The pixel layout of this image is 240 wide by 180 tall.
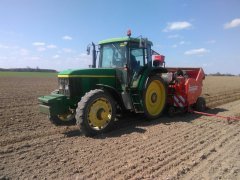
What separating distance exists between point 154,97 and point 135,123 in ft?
3.44

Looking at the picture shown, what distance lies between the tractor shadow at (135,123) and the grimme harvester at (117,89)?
0.20 meters

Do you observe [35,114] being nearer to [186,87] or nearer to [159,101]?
[159,101]

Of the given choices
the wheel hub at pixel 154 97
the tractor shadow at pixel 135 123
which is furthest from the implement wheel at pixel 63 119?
the wheel hub at pixel 154 97

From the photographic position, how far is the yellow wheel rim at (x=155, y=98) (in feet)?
28.0

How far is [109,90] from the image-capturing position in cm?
766

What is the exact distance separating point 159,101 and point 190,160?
3956 millimetres

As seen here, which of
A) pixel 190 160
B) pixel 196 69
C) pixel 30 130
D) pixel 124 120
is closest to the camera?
pixel 190 160

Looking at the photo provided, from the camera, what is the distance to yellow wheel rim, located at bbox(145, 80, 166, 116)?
336 inches

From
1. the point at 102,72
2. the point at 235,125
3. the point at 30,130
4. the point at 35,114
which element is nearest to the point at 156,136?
the point at 102,72

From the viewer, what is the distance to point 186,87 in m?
9.49

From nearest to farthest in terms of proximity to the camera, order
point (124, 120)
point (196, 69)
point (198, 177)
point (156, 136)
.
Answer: point (198, 177) → point (156, 136) → point (124, 120) → point (196, 69)

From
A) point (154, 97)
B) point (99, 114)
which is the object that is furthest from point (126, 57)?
point (99, 114)

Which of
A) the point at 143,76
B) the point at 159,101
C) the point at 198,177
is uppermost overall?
the point at 143,76

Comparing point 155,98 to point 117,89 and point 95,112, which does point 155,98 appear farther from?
point 95,112
